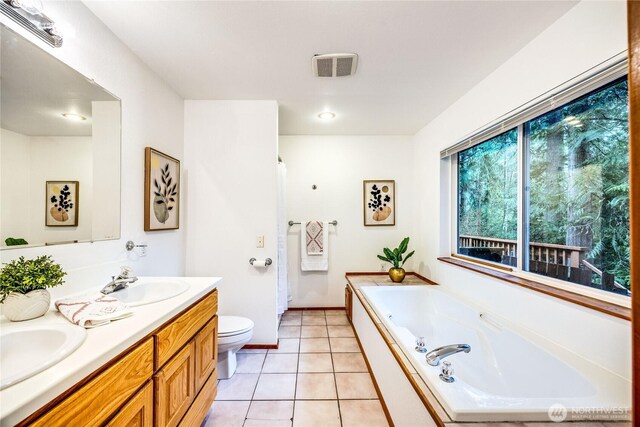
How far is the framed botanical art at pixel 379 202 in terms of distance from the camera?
337cm

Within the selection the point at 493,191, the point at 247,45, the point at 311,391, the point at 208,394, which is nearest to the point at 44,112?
the point at 247,45

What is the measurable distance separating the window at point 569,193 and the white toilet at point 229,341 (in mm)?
2083

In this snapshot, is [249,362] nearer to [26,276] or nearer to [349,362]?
[349,362]

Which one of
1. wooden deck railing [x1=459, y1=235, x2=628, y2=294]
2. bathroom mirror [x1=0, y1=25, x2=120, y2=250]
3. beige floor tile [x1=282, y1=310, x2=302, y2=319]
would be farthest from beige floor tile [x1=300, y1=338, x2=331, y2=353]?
bathroom mirror [x1=0, y1=25, x2=120, y2=250]

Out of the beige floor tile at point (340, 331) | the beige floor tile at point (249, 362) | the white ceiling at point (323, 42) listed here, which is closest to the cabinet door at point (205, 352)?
the beige floor tile at point (249, 362)

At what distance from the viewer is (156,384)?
3.31 feet

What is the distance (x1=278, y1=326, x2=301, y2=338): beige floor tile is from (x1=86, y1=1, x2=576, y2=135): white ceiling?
2326mm

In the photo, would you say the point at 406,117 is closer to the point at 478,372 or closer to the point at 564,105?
the point at 564,105

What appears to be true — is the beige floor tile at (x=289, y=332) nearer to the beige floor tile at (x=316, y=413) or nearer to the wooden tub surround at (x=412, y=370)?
the wooden tub surround at (x=412, y=370)

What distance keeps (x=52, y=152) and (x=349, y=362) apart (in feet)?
7.74

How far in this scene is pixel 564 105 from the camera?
149 centimetres

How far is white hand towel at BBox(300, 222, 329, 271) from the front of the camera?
3.25 metres

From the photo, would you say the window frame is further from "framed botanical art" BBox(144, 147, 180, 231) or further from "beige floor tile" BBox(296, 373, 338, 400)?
"framed botanical art" BBox(144, 147, 180, 231)

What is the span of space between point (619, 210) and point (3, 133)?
8.76 feet
